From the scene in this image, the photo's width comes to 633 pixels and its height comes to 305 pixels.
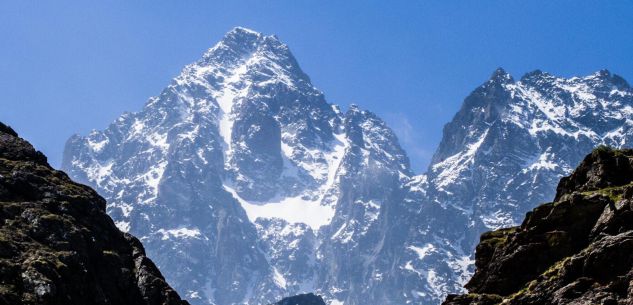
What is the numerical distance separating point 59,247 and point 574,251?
32.6m

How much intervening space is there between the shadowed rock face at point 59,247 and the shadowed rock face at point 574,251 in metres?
23.0

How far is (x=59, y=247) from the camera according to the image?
200ft

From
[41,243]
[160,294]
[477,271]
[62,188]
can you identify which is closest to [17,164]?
[62,188]

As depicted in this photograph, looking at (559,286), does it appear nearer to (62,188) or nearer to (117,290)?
(117,290)

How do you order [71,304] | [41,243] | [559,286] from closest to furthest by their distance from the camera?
[559,286] < [71,304] < [41,243]

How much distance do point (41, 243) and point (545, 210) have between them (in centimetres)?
3179

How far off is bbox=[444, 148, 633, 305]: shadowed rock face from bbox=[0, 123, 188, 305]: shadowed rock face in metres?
23.0

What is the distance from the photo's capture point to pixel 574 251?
48.8 meters

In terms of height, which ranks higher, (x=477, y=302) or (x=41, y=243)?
(x=41, y=243)

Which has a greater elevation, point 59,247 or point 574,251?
point 59,247

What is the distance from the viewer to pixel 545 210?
171 feet

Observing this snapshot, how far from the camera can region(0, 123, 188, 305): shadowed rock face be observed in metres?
55.4

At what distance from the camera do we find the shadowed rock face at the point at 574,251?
43438 mm

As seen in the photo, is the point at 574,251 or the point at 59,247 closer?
the point at 574,251
